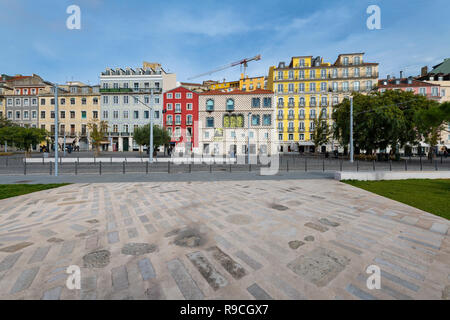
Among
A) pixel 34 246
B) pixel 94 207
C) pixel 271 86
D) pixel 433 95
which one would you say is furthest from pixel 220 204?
pixel 433 95

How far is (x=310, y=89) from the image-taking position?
49.1 m

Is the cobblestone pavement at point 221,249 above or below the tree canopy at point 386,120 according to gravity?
below

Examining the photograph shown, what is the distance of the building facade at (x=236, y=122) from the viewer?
4312cm

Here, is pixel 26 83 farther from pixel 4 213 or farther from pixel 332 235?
pixel 332 235

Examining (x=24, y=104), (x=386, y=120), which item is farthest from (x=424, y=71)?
(x=24, y=104)

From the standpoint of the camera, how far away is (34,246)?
11.8 ft

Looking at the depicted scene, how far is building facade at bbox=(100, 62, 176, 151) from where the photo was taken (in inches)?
1842

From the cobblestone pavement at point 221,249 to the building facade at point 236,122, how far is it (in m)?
37.4

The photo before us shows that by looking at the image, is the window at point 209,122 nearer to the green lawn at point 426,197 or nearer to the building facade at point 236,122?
the building facade at point 236,122

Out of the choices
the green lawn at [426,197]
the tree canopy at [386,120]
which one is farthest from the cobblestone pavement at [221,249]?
the tree canopy at [386,120]

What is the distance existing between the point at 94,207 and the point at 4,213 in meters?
2.19

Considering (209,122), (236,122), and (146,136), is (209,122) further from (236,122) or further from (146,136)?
(146,136)

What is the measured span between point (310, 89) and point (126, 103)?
45.4 metres
